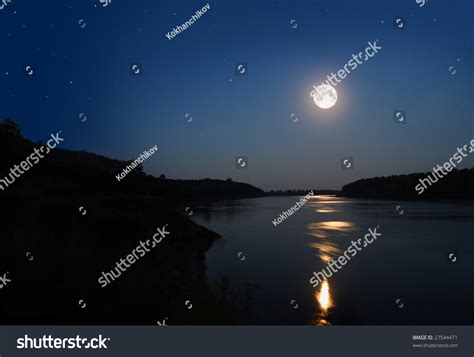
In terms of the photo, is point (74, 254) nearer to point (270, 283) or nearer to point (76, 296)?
point (76, 296)

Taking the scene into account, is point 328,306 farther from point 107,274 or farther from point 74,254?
point 74,254

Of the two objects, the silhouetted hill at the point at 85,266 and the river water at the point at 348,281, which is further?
the river water at the point at 348,281

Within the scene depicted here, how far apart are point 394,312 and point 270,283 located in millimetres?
10395

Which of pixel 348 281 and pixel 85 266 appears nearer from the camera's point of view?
pixel 85 266

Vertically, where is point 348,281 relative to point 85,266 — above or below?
above

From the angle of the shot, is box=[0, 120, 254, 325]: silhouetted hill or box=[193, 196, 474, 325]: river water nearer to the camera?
box=[0, 120, 254, 325]: silhouetted hill

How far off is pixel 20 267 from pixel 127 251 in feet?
23.4

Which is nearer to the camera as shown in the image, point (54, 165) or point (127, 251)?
point (127, 251)

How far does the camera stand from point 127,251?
22.9 metres
